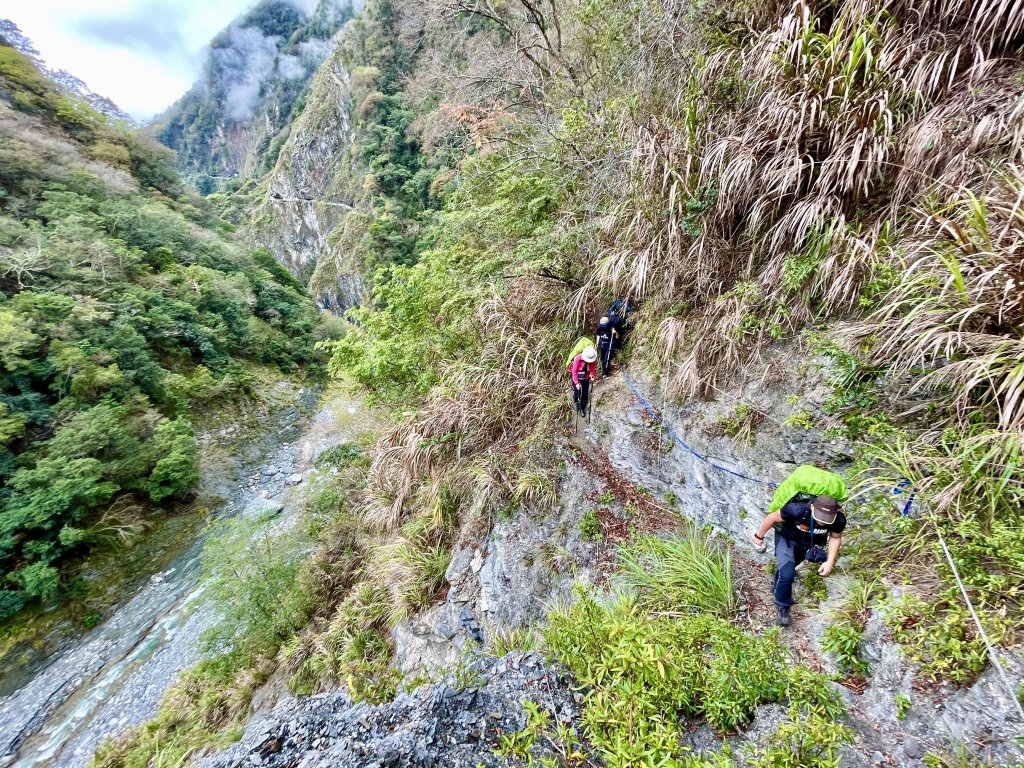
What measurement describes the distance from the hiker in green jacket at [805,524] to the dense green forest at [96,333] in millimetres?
16761

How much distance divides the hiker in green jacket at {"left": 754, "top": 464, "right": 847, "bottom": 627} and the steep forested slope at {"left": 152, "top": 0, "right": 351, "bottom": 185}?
321 feet

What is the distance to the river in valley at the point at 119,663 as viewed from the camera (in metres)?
7.95

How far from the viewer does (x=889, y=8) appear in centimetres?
346

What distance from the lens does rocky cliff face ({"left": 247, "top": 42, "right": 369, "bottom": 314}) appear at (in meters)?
41.2

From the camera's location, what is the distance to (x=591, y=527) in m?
4.72

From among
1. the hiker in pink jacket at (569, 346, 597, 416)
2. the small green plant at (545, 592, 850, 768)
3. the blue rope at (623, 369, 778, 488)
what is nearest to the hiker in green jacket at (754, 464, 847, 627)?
the small green plant at (545, 592, 850, 768)

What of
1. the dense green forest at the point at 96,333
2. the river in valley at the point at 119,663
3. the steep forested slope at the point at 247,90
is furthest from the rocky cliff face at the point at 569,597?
the steep forested slope at the point at 247,90

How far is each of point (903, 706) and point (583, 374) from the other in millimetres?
3694

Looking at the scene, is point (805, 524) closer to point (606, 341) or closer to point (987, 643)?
point (987, 643)

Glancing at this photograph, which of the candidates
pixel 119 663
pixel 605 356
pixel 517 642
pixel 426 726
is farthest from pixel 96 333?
pixel 426 726

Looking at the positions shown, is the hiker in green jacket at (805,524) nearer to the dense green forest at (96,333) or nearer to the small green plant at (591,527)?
the small green plant at (591,527)

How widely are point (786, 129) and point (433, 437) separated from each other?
19.3 ft

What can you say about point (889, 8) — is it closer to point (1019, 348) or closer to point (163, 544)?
point (1019, 348)

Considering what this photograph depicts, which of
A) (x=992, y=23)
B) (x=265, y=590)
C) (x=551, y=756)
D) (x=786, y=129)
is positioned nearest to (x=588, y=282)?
(x=786, y=129)
